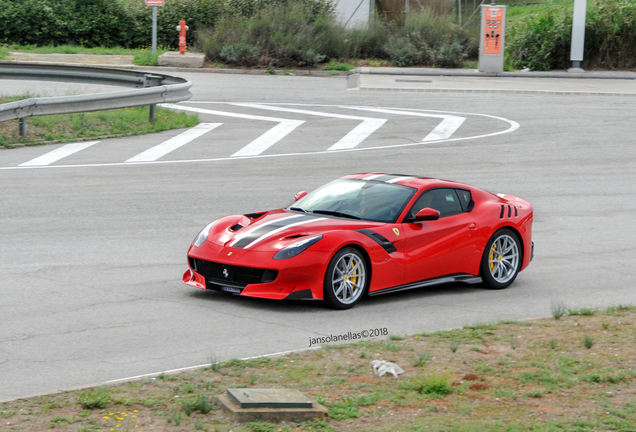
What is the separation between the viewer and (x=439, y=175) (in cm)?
1686

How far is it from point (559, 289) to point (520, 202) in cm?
133

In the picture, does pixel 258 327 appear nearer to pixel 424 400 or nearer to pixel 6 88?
pixel 424 400

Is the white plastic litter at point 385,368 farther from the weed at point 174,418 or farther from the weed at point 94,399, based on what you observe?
the weed at point 94,399

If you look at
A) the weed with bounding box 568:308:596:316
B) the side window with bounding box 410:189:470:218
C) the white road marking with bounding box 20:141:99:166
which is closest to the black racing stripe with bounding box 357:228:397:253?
the side window with bounding box 410:189:470:218

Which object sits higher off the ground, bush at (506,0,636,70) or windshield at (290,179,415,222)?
bush at (506,0,636,70)

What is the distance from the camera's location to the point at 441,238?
970 cm

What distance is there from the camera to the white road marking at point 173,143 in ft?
59.4

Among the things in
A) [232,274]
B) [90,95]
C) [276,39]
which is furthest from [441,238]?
[276,39]

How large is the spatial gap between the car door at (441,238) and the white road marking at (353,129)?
9970mm

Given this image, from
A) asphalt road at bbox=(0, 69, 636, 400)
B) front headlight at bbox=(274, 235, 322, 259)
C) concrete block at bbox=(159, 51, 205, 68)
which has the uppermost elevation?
concrete block at bbox=(159, 51, 205, 68)

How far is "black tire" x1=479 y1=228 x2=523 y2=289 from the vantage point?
33.1 ft

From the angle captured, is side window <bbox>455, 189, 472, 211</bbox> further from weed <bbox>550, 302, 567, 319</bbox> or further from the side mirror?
weed <bbox>550, 302, 567, 319</bbox>

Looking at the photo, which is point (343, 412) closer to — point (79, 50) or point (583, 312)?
point (583, 312)

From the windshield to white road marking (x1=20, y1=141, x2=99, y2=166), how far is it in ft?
28.5
